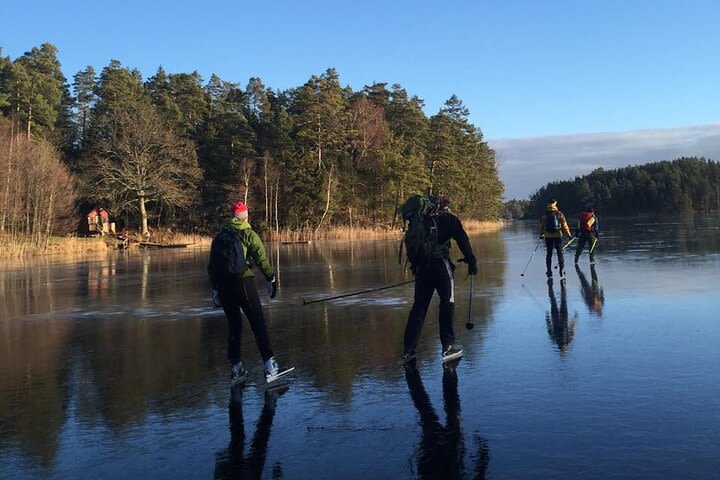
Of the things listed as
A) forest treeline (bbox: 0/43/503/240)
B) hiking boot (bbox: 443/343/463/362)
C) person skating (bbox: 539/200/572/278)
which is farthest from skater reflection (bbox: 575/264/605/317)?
forest treeline (bbox: 0/43/503/240)

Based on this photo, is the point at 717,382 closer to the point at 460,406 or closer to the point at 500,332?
the point at 460,406

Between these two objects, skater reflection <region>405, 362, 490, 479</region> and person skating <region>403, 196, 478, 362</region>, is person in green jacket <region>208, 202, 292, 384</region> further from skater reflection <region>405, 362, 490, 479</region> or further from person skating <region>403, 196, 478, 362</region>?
skater reflection <region>405, 362, 490, 479</region>

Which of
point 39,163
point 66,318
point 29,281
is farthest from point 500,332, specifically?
point 39,163

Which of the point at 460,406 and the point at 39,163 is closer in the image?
the point at 460,406

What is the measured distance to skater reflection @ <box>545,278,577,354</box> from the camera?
7.61 m

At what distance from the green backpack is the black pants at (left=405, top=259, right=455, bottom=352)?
0.50 ft

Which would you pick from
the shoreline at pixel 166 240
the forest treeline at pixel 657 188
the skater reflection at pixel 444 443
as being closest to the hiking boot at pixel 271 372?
the skater reflection at pixel 444 443

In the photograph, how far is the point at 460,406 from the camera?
5.22 meters

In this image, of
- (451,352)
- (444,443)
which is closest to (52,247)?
(451,352)

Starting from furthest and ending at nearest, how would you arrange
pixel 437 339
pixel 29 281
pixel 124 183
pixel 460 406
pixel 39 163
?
pixel 124 183, pixel 39 163, pixel 29 281, pixel 437 339, pixel 460 406

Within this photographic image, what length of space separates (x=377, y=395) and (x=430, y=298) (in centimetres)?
161

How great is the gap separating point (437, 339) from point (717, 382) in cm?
344

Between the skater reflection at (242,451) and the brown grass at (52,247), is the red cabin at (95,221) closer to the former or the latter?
the brown grass at (52,247)

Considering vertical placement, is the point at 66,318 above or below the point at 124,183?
below
